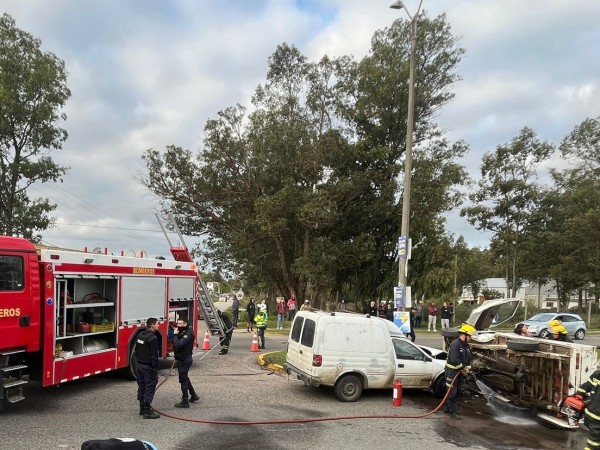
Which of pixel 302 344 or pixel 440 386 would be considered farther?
pixel 440 386

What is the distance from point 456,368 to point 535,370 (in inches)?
65.2

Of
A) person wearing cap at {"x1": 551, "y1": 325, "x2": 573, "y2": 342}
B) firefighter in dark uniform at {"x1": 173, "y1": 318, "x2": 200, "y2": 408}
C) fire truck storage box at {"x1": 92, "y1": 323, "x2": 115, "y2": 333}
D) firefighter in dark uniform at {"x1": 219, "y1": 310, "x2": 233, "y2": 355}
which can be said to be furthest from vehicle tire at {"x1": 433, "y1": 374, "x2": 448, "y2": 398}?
fire truck storage box at {"x1": 92, "y1": 323, "x2": 115, "y2": 333}

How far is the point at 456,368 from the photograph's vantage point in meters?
8.88

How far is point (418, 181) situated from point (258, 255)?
973 centimetres

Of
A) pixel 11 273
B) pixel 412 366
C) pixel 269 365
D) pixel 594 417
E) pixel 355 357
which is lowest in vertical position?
pixel 269 365

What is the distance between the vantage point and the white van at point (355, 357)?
31.2ft

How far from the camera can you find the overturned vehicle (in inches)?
334

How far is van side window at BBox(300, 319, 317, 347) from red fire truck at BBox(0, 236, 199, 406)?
11.5 feet

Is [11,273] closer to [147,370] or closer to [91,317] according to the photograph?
[91,317]

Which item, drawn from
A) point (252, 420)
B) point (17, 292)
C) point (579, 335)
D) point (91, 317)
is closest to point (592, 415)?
point (252, 420)

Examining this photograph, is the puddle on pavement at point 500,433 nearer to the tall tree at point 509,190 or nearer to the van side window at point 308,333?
the van side window at point 308,333

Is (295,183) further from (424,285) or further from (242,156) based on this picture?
(424,285)

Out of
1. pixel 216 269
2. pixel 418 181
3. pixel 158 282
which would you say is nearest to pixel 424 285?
pixel 418 181

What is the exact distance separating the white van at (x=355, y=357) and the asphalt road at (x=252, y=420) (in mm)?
379
